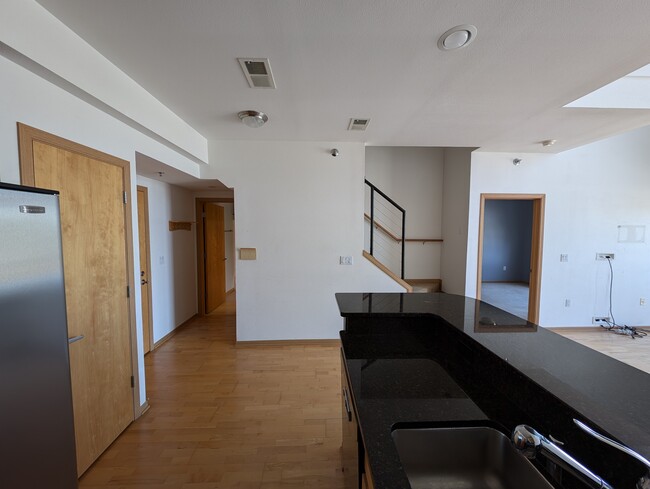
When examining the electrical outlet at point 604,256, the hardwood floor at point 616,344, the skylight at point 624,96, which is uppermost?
the skylight at point 624,96

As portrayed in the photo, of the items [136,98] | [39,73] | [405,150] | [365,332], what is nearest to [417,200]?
[405,150]

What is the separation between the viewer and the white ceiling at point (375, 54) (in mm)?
1323

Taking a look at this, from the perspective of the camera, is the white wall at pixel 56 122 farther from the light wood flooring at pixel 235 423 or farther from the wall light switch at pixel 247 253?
the wall light switch at pixel 247 253

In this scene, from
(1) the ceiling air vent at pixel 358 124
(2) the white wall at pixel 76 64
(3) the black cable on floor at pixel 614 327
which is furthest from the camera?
(3) the black cable on floor at pixel 614 327

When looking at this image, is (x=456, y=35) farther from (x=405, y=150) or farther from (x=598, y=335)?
(x=598, y=335)

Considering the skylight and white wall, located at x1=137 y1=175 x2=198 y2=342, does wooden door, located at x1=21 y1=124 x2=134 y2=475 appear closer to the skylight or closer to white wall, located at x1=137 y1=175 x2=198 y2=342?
white wall, located at x1=137 y1=175 x2=198 y2=342

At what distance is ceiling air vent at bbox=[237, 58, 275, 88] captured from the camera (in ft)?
5.67

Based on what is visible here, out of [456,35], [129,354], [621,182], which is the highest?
[456,35]

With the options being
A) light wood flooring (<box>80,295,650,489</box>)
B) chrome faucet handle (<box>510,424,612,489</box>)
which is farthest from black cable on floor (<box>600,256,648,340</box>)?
chrome faucet handle (<box>510,424,612,489</box>)

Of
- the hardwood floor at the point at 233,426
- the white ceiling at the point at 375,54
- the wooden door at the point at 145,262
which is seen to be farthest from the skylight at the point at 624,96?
the wooden door at the point at 145,262

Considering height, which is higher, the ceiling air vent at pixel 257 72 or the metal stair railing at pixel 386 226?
the ceiling air vent at pixel 257 72

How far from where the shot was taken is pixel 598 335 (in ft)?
13.0

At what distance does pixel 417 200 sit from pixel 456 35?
4054 millimetres

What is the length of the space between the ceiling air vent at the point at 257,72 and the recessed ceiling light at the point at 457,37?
3.46ft
